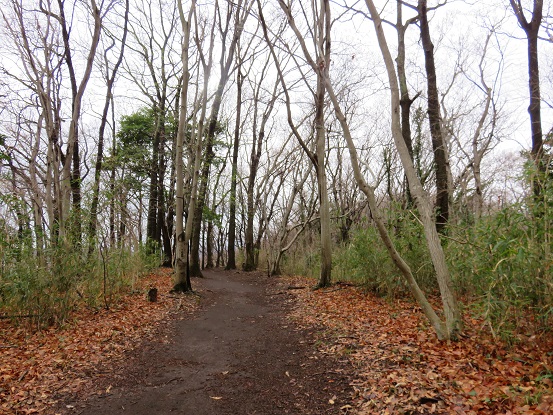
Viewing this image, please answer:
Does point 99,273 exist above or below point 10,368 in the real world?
above

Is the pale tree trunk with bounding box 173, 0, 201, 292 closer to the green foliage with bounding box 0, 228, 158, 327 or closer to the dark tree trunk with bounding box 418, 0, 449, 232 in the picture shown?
the green foliage with bounding box 0, 228, 158, 327

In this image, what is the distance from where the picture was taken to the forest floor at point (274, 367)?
342 cm

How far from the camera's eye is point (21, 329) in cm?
582

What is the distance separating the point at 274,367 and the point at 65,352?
308 cm

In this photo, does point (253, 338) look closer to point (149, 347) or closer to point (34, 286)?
point (149, 347)

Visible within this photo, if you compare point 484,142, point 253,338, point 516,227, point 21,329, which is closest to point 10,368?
point 21,329

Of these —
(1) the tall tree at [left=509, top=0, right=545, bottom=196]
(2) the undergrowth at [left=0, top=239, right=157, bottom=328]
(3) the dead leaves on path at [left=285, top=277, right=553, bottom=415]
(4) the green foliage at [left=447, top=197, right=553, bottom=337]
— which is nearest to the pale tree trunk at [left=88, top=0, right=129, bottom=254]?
(2) the undergrowth at [left=0, top=239, right=157, bottom=328]

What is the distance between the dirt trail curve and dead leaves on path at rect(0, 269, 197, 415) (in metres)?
0.36

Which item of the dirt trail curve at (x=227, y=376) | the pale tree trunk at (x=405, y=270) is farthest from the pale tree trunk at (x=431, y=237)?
the dirt trail curve at (x=227, y=376)

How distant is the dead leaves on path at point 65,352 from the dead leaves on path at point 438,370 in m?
3.21

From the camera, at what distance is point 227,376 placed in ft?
14.5

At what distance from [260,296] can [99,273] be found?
15.1ft

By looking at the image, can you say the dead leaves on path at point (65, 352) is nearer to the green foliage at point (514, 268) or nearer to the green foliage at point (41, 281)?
the green foliage at point (41, 281)

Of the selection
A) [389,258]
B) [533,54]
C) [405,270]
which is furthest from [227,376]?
[533,54]
